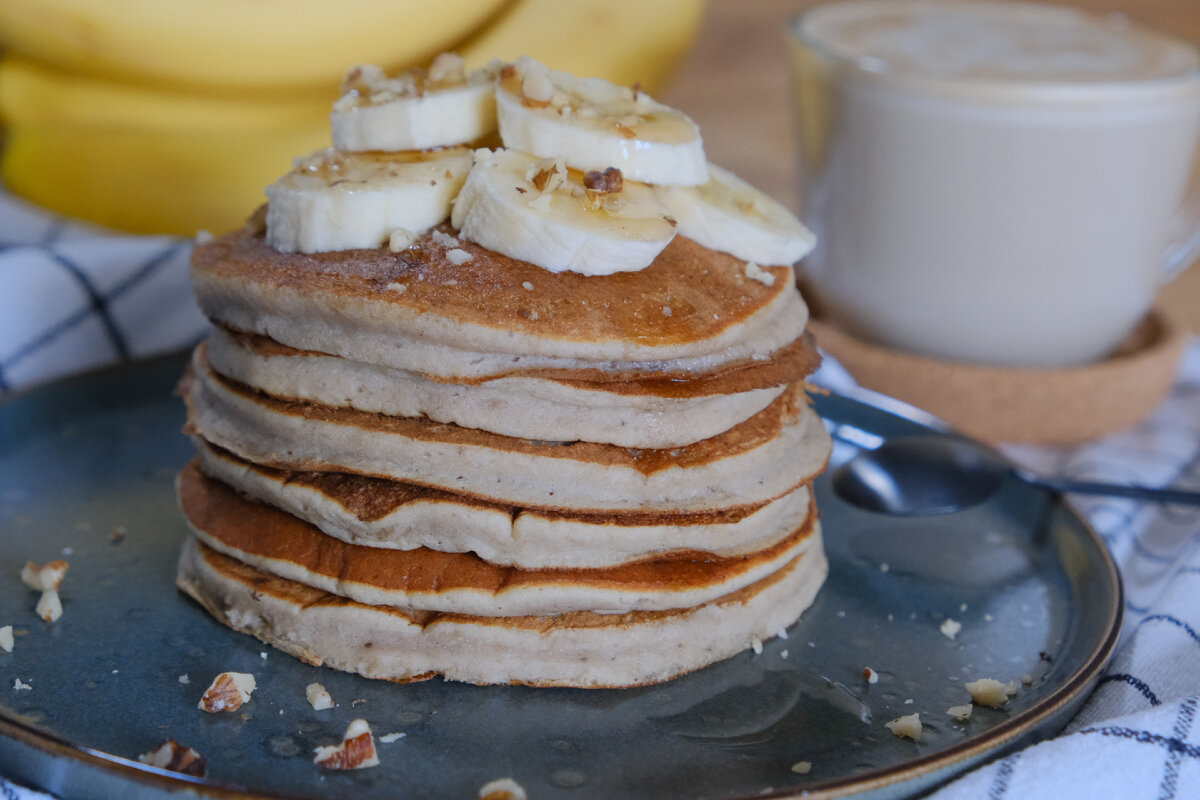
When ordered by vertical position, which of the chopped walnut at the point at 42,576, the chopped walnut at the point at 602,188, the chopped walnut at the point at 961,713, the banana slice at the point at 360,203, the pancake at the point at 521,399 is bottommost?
the chopped walnut at the point at 42,576

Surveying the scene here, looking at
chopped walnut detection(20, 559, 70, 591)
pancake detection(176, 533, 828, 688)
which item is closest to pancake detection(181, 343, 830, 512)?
pancake detection(176, 533, 828, 688)

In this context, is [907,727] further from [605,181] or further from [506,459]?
[605,181]

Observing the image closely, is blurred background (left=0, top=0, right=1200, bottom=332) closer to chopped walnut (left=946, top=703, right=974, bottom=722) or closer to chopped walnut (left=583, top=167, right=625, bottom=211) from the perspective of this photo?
chopped walnut (left=583, top=167, right=625, bottom=211)

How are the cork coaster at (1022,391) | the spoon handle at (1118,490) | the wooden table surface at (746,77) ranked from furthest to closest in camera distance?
the wooden table surface at (746,77)
the cork coaster at (1022,391)
the spoon handle at (1118,490)

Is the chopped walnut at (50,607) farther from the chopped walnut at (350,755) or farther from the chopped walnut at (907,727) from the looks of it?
the chopped walnut at (907,727)

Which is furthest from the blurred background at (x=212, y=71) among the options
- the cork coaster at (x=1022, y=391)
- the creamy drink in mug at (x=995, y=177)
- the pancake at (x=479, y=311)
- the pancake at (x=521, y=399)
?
the pancake at (x=521, y=399)

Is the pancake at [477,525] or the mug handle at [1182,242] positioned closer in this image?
the pancake at [477,525]
